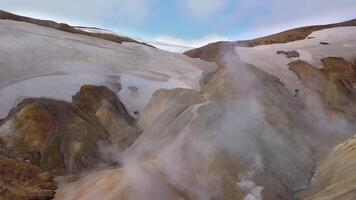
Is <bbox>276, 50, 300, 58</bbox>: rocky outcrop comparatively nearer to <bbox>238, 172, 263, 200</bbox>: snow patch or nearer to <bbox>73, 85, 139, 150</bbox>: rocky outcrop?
<bbox>73, 85, 139, 150</bbox>: rocky outcrop

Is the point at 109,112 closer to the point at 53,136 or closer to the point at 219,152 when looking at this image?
the point at 53,136

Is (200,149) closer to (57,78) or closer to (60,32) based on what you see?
(57,78)

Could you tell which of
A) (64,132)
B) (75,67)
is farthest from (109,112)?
(75,67)

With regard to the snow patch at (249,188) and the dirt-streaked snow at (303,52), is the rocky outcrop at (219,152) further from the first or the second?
the dirt-streaked snow at (303,52)

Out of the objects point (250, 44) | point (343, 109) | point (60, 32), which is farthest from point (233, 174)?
point (250, 44)

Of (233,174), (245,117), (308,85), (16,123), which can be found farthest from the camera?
(308,85)

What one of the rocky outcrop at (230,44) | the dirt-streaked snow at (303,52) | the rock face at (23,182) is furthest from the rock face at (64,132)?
the rocky outcrop at (230,44)
